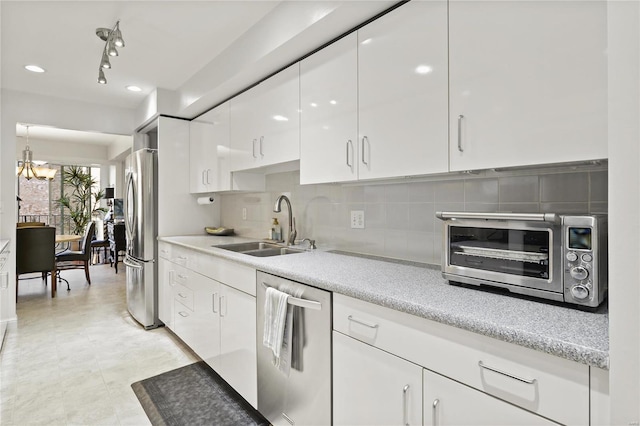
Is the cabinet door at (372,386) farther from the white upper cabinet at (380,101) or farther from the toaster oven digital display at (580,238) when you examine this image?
the white upper cabinet at (380,101)

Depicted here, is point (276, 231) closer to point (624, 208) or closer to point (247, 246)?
point (247, 246)

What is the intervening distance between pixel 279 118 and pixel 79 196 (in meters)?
7.69

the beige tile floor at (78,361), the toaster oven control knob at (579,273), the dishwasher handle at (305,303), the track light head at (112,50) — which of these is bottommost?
the beige tile floor at (78,361)

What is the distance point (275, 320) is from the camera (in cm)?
166

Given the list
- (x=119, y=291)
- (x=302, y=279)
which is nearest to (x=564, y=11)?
(x=302, y=279)

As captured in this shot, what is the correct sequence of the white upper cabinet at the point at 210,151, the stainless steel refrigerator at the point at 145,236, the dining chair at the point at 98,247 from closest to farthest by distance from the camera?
1. the white upper cabinet at the point at 210,151
2. the stainless steel refrigerator at the point at 145,236
3. the dining chair at the point at 98,247

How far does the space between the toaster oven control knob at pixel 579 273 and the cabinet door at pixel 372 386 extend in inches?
20.9

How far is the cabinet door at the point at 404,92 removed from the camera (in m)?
1.40

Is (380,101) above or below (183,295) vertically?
above

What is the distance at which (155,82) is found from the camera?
3.28 m

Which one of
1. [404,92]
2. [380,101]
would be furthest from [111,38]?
[404,92]

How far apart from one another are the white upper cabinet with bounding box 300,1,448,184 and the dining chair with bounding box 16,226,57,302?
4343mm

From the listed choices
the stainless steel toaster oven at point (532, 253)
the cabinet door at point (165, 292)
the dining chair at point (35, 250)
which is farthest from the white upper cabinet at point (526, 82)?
the dining chair at point (35, 250)

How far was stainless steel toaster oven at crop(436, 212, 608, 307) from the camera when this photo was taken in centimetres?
98
